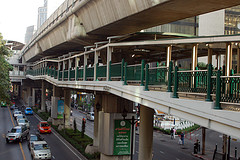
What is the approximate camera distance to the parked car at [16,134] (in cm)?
3005

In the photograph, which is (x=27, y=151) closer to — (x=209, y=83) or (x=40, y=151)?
(x=40, y=151)

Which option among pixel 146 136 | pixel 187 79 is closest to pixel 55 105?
pixel 146 136

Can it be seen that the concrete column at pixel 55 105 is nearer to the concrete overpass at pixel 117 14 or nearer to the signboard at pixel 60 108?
the signboard at pixel 60 108

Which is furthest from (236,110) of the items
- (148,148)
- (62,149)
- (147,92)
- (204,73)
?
(62,149)

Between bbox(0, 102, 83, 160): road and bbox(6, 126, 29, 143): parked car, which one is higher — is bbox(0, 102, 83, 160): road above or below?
below

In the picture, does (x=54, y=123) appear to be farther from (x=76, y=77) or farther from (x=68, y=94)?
(x=76, y=77)

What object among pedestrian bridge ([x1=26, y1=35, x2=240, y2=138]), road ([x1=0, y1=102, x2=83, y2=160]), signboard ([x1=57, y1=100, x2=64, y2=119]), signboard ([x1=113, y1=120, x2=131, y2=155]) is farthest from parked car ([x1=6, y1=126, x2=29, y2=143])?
pedestrian bridge ([x1=26, y1=35, x2=240, y2=138])

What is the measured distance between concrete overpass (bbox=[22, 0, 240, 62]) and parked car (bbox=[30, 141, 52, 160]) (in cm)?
867

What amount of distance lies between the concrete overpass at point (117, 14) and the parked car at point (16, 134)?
10.4 m

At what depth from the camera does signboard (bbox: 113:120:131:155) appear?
2073cm

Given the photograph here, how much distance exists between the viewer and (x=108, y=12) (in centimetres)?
1734

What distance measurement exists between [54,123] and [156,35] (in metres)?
29.7

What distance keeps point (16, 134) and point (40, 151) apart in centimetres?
871

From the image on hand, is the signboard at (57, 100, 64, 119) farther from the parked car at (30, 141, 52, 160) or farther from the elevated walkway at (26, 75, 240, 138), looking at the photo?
the elevated walkway at (26, 75, 240, 138)
